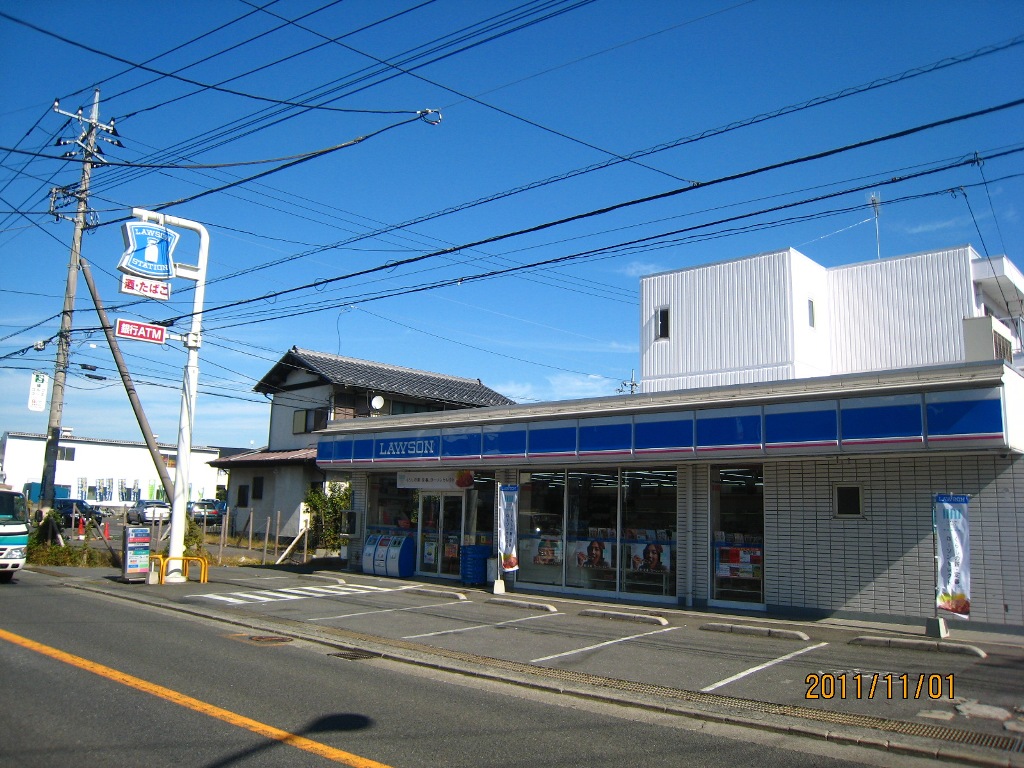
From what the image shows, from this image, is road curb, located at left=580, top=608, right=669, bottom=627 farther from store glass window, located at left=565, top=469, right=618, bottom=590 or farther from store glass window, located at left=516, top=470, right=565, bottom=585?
store glass window, located at left=516, top=470, right=565, bottom=585

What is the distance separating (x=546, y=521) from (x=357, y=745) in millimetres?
12375

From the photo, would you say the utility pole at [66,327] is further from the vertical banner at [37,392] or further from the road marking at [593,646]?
the road marking at [593,646]

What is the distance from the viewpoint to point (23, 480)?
5791 cm

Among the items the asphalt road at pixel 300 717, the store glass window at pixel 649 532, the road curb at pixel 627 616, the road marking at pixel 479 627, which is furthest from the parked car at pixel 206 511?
the road curb at pixel 627 616

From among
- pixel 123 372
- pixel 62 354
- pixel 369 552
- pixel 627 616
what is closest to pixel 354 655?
pixel 627 616

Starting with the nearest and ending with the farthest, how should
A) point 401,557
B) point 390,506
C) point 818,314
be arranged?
point 401,557 < point 390,506 < point 818,314

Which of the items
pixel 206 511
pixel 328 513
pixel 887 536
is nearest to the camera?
pixel 887 536

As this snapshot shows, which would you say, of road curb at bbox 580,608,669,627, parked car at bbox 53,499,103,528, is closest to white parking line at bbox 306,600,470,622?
road curb at bbox 580,608,669,627

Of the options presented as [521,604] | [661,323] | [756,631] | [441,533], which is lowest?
[521,604]

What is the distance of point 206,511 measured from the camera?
46469 mm

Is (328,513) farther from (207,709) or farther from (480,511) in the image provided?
(207,709)

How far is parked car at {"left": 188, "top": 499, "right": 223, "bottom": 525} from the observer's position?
45.9 meters
